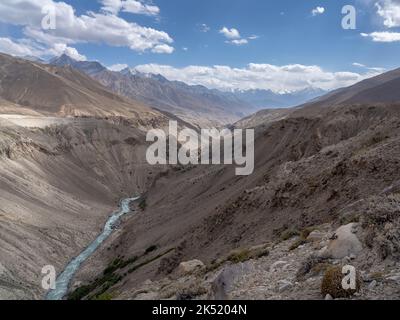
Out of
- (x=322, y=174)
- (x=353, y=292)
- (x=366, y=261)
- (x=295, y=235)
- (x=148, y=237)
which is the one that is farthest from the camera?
(x=148, y=237)

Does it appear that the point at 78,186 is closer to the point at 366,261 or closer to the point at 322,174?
the point at 322,174

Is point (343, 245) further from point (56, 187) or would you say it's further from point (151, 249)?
point (56, 187)

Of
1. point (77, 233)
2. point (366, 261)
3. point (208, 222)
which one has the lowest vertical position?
point (77, 233)

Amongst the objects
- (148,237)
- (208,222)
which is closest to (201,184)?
(148,237)

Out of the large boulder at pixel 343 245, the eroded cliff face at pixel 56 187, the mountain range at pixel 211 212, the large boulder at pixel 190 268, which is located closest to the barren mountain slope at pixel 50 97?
the eroded cliff face at pixel 56 187

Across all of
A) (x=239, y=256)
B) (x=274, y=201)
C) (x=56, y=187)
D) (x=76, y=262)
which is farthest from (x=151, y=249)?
(x=56, y=187)
